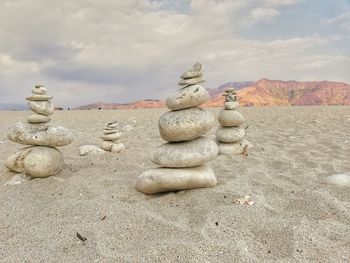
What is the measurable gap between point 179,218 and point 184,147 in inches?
60.4

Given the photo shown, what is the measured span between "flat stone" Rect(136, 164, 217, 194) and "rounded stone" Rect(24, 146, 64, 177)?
200cm

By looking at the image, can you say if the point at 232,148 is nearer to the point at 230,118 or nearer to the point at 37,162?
the point at 230,118

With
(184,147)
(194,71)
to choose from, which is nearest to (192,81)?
(194,71)

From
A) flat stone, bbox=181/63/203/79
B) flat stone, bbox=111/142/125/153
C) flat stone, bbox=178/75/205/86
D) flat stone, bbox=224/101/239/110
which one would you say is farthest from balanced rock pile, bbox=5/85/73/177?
flat stone, bbox=224/101/239/110

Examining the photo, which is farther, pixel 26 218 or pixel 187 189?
pixel 187 189

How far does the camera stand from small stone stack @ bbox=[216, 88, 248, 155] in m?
9.27

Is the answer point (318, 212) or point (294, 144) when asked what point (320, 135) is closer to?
point (294, 144)

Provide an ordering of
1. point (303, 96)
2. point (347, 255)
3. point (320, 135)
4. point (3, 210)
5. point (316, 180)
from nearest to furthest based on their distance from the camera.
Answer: point (347, 255) → point (3, 210) → point (316, 180) → point (320, 135) → point (303, 96)

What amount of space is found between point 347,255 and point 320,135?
388 inches

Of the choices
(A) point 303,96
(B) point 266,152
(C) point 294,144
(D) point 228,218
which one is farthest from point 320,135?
(A) point 303,96

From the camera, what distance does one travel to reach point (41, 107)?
702 centimetres

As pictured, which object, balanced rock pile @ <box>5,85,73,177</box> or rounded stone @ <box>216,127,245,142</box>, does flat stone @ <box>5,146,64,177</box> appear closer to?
balanced rock pile @ <box>5,85,73,177</box>

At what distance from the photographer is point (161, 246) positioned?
13.7 feet

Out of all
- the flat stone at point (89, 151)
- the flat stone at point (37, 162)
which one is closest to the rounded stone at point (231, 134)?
the flat stone at point (89, 151)
